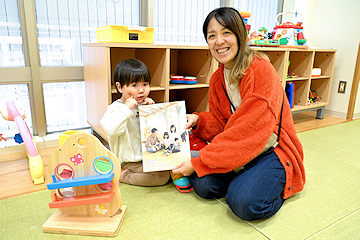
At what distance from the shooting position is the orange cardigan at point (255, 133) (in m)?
1.08

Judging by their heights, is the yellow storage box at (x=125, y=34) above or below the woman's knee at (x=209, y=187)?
above

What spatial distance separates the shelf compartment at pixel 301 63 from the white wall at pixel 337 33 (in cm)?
49

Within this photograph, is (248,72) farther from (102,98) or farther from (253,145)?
(102,98)

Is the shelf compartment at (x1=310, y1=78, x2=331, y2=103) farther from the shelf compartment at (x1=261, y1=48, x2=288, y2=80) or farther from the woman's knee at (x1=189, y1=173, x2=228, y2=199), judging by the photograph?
the woman's knee at (x1=189, y1=173, x2=228, y2=199)

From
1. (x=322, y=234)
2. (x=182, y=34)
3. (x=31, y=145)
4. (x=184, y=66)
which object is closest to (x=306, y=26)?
(x=182, y=34)

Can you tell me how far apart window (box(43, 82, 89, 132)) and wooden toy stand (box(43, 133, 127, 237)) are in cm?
111

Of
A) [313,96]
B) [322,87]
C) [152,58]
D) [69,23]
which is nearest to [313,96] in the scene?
[313,96]

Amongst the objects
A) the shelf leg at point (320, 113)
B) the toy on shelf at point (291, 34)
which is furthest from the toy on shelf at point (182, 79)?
the shelf leg at point (320, 113)

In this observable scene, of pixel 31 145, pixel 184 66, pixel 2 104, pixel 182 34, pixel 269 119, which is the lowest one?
pixel 31 145

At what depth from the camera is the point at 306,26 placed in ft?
9.86

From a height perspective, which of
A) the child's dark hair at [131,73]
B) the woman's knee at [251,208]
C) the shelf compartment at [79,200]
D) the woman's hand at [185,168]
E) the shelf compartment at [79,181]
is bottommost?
the woman's knee at [251,208]

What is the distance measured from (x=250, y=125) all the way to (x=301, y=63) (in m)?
1.82

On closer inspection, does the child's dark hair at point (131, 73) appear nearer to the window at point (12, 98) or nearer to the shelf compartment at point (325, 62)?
the window at point (12, 98)

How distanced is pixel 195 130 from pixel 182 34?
4.43 ft
